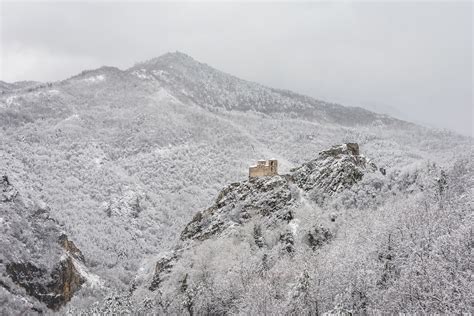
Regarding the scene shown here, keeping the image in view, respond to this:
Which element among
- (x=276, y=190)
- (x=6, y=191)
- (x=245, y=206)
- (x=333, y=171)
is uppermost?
(x=333, y=171)

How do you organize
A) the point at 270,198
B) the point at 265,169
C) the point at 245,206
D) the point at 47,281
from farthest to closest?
the point at 47,281, the point at 265,169, the point at 245,206, the point at 270,198

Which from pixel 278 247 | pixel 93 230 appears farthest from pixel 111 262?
pixel 278 247

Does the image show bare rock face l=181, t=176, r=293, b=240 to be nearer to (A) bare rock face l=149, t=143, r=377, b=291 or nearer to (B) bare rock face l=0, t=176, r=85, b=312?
(A) bare rock face l=149, t=143, r=377, b=291

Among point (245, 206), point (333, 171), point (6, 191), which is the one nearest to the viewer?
point (245, 206)

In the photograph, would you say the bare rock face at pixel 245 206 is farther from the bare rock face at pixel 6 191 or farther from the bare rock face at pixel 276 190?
the bare rock face at pixel 6 191

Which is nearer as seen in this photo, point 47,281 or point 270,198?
point 270,198

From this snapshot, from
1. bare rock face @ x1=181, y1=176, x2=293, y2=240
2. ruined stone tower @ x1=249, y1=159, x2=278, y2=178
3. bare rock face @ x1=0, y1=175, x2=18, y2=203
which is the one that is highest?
ruined stone tower @ x1=249, y1=159, x2=278, y2=178

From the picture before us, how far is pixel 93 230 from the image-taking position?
19450cm

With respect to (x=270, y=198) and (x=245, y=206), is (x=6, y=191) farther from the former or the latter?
(x=270, y=198)

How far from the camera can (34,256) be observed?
138m

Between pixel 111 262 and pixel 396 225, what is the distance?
12581cm

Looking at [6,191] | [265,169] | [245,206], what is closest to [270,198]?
[245,206]

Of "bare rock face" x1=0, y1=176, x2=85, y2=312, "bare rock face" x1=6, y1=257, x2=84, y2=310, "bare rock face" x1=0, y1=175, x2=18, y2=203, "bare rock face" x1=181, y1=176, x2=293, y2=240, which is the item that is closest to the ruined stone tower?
"bare rock face" x1=181, y1=176, x2=293, y2=240

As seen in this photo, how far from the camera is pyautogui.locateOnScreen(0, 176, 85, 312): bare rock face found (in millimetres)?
128625
